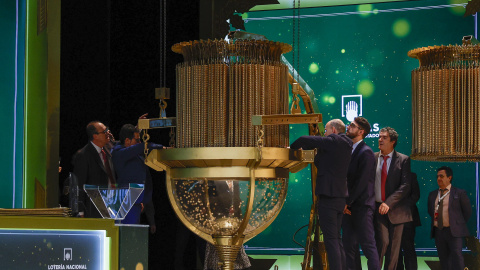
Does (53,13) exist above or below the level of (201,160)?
above

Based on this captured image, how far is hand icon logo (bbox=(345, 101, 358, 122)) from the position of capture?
773 cm

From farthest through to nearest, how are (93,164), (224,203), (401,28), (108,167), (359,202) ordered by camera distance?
(401,28)
(359,202)
(108,167)
(93,164)
(224,203)

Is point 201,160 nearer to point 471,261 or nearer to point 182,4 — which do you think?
point 182,4

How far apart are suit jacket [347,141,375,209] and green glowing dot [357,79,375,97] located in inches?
103

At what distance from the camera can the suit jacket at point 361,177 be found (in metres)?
5.08

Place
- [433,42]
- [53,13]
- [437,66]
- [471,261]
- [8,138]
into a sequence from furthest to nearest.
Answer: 1. [433,42]
2. [471,261]
3. [53,13]
4. [8,138]
5. [437,66]

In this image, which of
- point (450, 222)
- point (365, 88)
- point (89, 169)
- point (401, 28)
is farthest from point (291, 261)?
point (89, 169)

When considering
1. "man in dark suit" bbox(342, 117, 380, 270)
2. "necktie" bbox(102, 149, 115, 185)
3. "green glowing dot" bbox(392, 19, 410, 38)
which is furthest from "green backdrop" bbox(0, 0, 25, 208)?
"green glowing dot" bbox(392, 19, 410, 38)

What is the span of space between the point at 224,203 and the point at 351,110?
6.18 m

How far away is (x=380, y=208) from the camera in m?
5.42

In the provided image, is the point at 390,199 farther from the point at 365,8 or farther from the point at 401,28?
the point at 365,8

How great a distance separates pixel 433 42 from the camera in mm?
7543

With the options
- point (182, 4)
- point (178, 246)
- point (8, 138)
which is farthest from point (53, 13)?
point (178, 246)

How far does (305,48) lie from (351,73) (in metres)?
0.57
